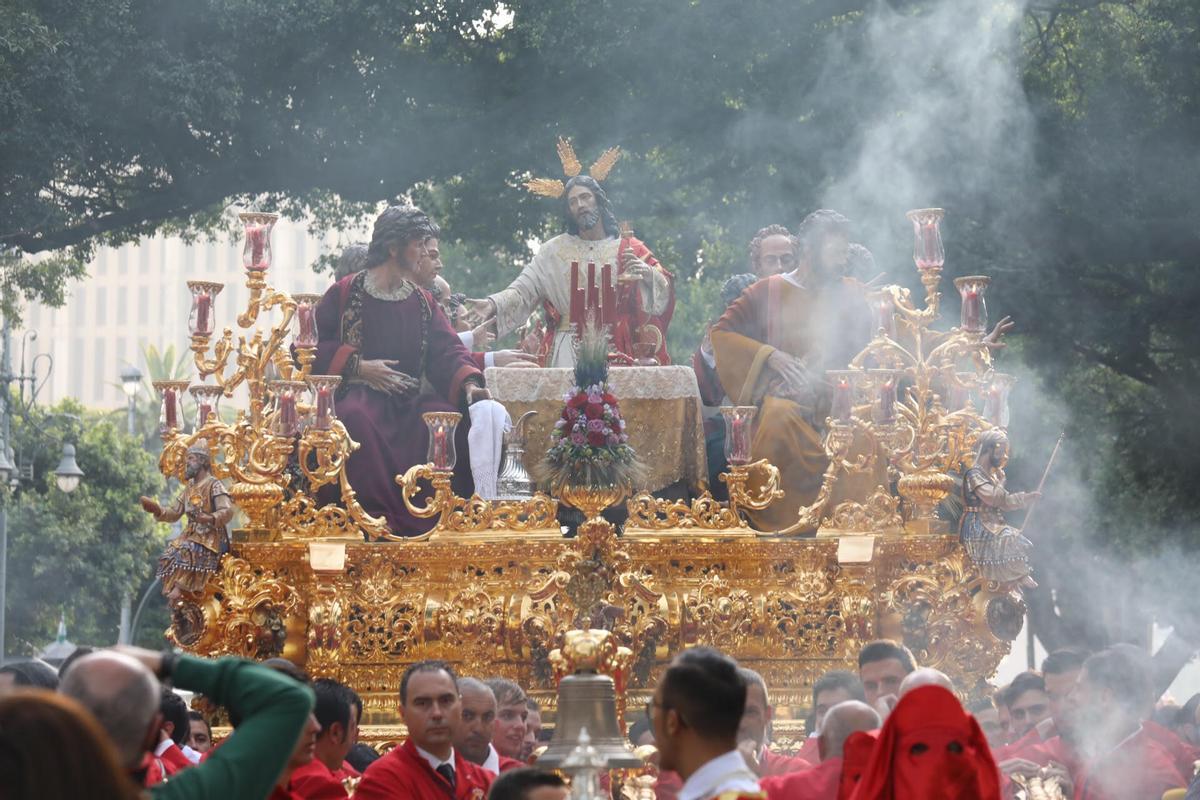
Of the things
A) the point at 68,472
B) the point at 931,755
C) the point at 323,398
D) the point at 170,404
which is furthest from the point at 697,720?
the point at 68,472

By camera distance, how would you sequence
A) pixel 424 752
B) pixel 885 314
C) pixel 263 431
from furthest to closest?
pixel 885 314
pixel 263 431
pixel 424 752

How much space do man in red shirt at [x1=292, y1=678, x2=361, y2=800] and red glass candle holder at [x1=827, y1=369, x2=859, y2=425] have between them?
17.7 ft

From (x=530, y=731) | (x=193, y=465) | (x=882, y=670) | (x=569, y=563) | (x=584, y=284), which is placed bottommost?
(x=530, y=731)

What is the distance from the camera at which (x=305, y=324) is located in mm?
12602

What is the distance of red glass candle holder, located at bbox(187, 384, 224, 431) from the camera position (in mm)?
12125

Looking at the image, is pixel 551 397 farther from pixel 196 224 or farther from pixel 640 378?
pixel 196 224

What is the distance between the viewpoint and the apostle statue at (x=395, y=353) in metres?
13.3

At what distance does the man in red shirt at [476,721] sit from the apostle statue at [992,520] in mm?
4672

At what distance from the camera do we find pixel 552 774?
604cm

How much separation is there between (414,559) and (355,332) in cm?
218

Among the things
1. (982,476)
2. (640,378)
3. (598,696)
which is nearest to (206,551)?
(640,378)

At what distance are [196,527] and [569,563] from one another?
227 cm

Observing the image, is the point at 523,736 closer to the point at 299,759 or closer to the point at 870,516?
the point at 299,759

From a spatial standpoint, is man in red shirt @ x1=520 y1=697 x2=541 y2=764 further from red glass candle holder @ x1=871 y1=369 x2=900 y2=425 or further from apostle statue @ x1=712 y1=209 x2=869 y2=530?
apostle statue @ x1=712 y1=209 x2=869 y2=530
